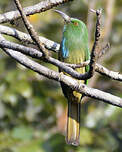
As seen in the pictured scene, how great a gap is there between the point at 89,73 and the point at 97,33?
0.91ft

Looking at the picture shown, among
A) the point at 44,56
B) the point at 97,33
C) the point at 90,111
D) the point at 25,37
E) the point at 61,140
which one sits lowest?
the point at 90,111

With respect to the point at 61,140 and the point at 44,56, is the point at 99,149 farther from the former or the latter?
the point at 44,56

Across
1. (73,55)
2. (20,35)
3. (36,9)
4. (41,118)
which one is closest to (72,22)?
(73,55)

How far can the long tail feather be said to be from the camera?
3.43 meters

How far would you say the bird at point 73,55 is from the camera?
3395 millimetres

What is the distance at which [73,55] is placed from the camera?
341 cm

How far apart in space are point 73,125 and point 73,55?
20.5 inches

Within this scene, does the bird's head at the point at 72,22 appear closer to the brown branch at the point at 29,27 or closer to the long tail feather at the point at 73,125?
the long tail feather at the point at 73,125

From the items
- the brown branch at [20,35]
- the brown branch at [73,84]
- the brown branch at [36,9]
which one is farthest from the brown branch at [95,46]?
the brown branch at [20,35]

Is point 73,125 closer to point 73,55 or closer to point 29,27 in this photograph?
point 73,55

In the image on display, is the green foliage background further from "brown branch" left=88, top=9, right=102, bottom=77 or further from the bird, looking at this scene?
"brown branch" left=88, top=9, right=102, bottom=77

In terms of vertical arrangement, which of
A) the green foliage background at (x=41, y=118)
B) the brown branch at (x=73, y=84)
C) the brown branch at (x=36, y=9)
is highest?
the brown branch at (x=36, y=9)

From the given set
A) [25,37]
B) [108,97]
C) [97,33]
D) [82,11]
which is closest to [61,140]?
[25,37]

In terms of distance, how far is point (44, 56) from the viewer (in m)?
2.46
